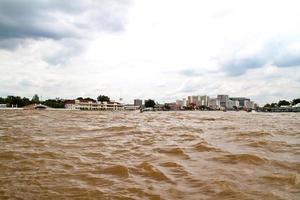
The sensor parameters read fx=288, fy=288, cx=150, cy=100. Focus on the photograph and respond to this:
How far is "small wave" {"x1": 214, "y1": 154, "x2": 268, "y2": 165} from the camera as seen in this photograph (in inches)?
273

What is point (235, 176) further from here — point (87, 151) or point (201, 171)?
point (87, 151)

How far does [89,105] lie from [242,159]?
501 feet

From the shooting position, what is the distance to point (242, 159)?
7215 millimetres

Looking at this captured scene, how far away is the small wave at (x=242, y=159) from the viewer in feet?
22.8

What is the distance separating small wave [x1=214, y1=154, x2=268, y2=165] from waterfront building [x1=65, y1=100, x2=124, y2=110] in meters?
142

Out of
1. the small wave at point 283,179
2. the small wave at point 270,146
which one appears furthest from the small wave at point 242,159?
the small wave at point 270,146

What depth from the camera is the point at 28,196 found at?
13.3 feet

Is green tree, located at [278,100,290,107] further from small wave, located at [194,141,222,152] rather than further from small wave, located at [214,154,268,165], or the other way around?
small wave, located at [214,154,268,165]

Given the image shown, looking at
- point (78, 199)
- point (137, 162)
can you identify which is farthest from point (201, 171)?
point (78, 199)

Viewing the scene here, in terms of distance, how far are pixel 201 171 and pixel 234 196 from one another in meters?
1.69

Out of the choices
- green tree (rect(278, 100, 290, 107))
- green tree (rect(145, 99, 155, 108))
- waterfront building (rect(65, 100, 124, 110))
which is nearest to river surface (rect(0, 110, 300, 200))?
waterfront building (rect(65, 100, 124, 110))

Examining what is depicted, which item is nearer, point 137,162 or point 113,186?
point 113,186

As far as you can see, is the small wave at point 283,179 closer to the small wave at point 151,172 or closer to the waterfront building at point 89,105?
the small wave at point 151,172

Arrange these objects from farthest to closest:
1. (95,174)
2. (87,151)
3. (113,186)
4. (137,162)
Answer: (87,151), (137,162), (95,174), (113,186)
